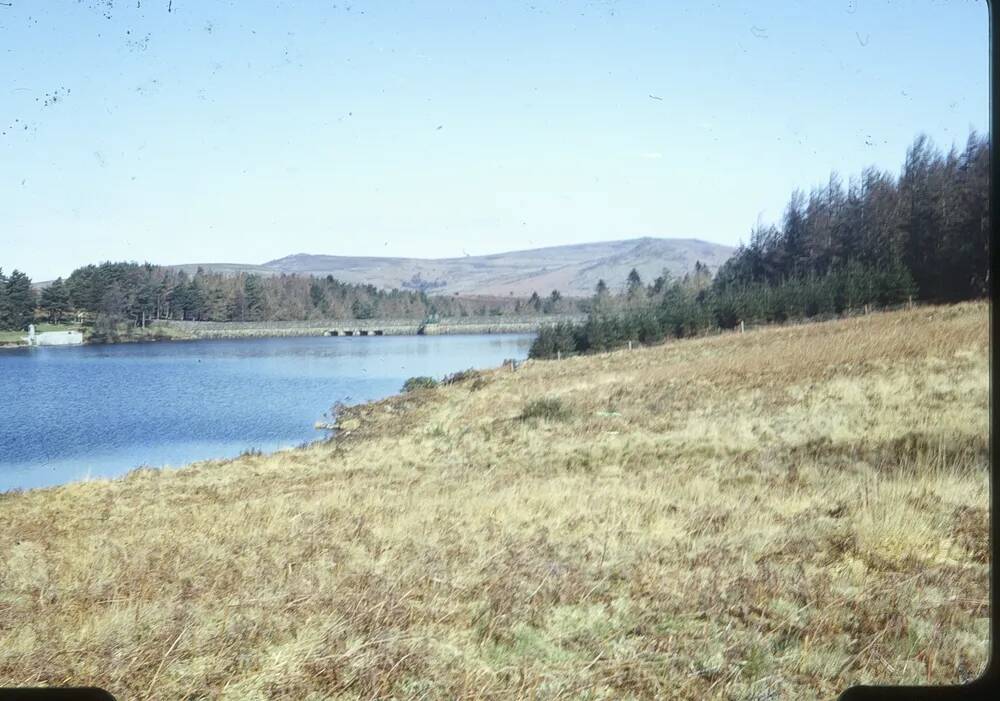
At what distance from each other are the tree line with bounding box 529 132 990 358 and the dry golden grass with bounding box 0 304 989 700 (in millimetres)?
13103

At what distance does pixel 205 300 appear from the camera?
26672 mm

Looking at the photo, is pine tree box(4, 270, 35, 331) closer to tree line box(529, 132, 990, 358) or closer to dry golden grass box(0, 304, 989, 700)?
dry golden grass box(0, 304, 989, 700)

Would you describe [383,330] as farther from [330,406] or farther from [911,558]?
[911,558]

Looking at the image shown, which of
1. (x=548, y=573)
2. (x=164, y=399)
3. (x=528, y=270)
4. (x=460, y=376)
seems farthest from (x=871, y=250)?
(x=528, y=270)

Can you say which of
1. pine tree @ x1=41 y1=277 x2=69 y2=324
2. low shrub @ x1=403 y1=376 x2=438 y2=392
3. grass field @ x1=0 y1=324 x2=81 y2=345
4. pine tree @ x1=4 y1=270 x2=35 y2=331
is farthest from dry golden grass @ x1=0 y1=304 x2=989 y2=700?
low shrub @ x1=403 y1=376 x2=438 y2=392

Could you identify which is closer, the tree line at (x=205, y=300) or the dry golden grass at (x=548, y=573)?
the dry golden grass at (x=548, y=573)

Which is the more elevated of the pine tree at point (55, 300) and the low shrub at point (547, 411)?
the pine tree at point (55, 300)

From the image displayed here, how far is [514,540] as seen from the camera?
6.18m

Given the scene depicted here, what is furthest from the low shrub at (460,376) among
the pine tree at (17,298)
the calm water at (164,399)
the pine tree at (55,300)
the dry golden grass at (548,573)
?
the dry golden grass at (548,573)

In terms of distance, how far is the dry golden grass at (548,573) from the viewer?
13.4ft

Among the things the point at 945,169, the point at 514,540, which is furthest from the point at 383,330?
the point at 514,540

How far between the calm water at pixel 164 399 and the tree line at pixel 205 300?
3.98 feet

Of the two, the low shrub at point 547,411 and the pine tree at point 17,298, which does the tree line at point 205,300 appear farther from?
the low shrub at point 547,411

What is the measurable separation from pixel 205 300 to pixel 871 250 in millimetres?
21080
